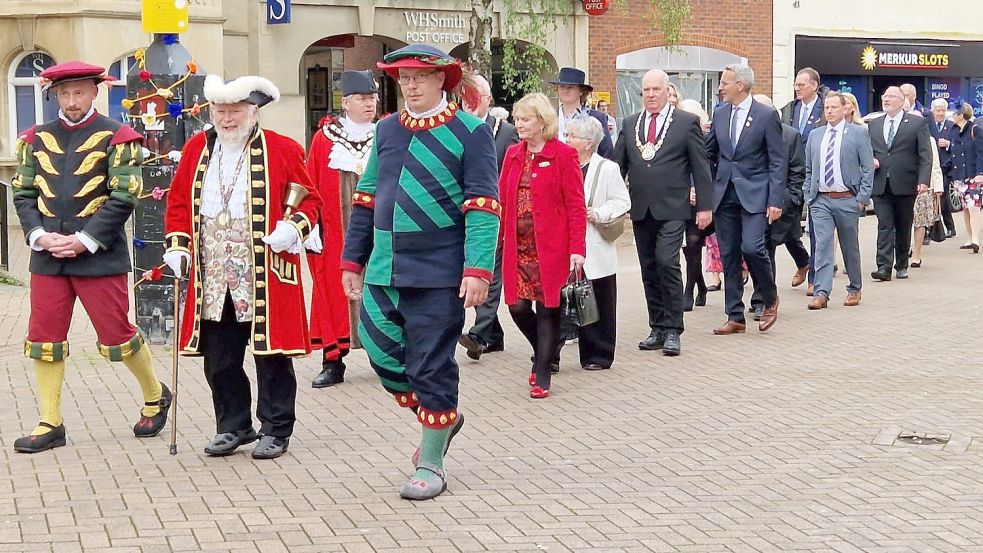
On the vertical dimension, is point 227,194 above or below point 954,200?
above

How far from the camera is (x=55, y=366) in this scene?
7.38 m

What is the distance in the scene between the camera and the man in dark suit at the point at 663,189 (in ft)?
34.7

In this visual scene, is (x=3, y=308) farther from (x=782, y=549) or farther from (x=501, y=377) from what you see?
(x=782, y=549)

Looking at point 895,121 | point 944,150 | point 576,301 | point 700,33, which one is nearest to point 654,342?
point 576,301

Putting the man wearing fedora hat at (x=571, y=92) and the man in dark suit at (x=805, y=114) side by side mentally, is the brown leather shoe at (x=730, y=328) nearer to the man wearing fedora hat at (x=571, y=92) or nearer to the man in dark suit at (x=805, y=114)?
the man wearing fedora hat at (x=571, y=92)

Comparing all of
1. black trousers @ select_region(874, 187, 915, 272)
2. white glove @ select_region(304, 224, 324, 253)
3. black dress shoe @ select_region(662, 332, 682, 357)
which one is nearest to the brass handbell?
white glove @ select_region(304, 224, 324, 253)

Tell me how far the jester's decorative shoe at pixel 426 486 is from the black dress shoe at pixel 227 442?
3.72 ft

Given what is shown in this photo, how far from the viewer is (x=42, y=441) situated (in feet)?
23.7

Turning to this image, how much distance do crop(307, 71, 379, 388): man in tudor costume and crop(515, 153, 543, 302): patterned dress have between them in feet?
3.42

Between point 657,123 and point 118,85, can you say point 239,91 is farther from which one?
point 118,85

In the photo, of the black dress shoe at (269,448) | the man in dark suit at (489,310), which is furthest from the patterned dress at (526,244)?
the black dress shoe at (269,448)

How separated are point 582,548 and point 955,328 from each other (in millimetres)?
7114

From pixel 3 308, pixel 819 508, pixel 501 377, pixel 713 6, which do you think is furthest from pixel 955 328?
pixel 713 6

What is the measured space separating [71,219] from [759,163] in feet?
19.0
